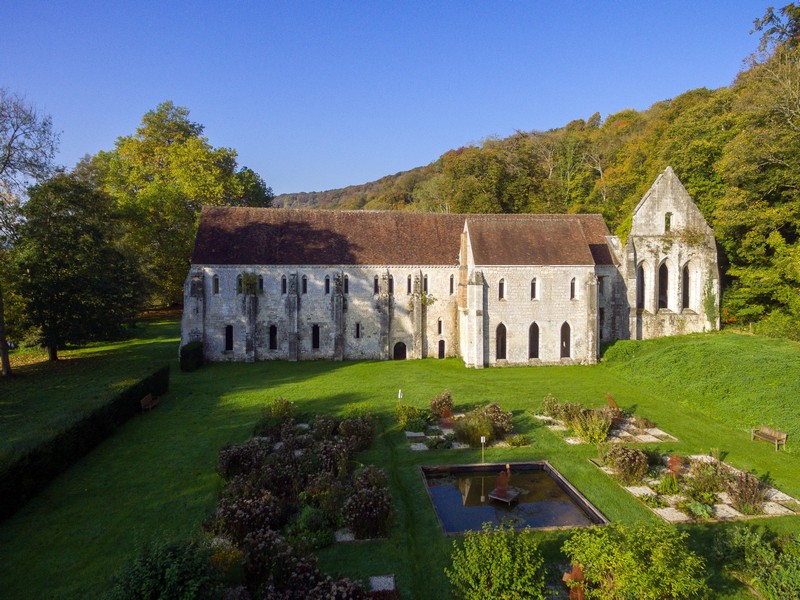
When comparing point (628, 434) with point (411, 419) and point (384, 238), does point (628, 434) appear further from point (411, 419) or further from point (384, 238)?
point (384, 238)

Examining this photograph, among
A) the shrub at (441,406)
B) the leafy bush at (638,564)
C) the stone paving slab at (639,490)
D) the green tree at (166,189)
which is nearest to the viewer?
the leafy bush at (638,564)

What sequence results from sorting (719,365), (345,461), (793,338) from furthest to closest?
(793,338) < (719,365) < (345,461)

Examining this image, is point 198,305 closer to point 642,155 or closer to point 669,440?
point 669,440

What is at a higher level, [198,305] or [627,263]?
[627,263]

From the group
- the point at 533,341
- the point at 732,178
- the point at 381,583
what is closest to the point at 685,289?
the point at 732,178

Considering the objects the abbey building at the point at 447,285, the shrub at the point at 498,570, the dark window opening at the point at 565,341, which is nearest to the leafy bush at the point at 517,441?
the shrub at the point at 498,570

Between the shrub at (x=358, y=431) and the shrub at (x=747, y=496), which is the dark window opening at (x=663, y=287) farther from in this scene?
the shrub at (x=358, y=431)

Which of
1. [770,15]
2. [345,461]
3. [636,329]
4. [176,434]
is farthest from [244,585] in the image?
[770,15]
